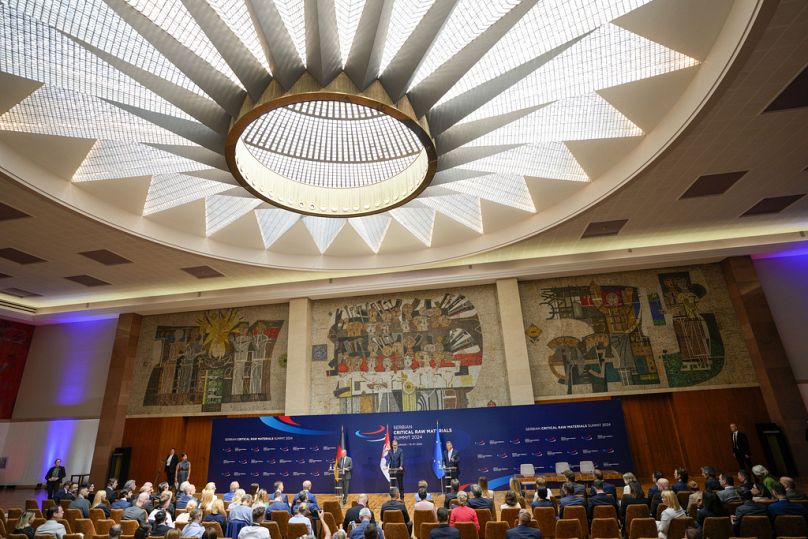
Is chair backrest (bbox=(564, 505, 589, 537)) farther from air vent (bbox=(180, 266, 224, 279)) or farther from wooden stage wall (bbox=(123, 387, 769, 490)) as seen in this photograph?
air vent (bbox=(180, 266, 224, 279))

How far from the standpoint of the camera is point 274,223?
1544 cm

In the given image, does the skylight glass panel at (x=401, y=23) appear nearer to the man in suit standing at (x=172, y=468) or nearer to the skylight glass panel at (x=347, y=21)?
the skylight glass panel at (x=347, y=21)

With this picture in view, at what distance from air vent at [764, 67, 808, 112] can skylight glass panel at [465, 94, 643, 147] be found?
241cm

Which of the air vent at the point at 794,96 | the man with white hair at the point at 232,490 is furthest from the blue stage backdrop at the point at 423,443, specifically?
the air vent at the point at 794,96

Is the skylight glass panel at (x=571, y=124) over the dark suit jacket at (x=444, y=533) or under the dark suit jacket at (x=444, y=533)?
over

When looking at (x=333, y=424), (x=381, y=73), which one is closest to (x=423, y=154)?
(x=381, y=73)

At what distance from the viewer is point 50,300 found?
18766 millimetres

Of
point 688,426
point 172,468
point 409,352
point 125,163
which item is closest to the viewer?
point 125,163

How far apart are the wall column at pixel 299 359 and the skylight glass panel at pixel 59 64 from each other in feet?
32.8

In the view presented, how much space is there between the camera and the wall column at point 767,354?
13.4 metres

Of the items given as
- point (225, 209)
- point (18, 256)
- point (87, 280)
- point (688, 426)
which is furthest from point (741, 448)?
point (18, 256)

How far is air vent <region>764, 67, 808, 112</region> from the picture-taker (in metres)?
7.90

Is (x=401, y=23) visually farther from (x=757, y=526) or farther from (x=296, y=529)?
(x=757, y=526)

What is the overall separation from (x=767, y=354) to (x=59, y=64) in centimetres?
1986
